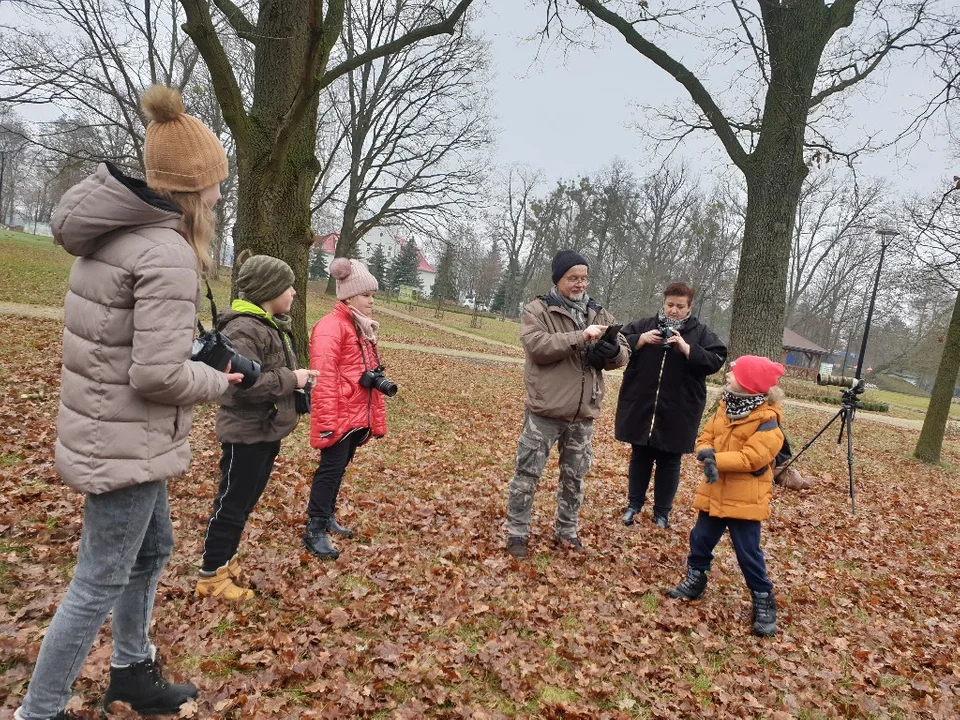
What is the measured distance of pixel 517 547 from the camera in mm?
4398

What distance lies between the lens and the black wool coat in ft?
16.5

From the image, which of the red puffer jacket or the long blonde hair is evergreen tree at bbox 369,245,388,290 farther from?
the long blonde hair

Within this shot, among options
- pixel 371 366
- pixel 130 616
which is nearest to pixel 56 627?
pixel 130 616

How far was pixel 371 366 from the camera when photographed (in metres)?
4.07

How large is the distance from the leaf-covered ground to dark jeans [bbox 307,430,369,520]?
1.14ft

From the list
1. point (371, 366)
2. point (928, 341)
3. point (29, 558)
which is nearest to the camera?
point (29, 558)

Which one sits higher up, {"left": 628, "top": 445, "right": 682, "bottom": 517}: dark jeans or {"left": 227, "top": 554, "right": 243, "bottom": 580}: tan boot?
{"left": 628, "top": 445, "right": 682, "bottom": 517}: dark jeans

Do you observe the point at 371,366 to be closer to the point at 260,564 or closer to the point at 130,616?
the point at 260,564

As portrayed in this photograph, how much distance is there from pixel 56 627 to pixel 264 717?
0.94 meters

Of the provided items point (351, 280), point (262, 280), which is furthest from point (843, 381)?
point (262, 280)

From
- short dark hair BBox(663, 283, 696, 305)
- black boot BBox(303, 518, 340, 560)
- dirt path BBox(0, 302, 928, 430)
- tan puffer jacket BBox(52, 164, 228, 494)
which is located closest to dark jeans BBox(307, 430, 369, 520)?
black boot BBox(303, 518, 340, 560)

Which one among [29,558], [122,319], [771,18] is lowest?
[29,558]

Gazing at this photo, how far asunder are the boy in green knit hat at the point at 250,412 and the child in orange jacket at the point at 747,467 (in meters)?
2.54

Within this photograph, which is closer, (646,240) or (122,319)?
(122,319)
